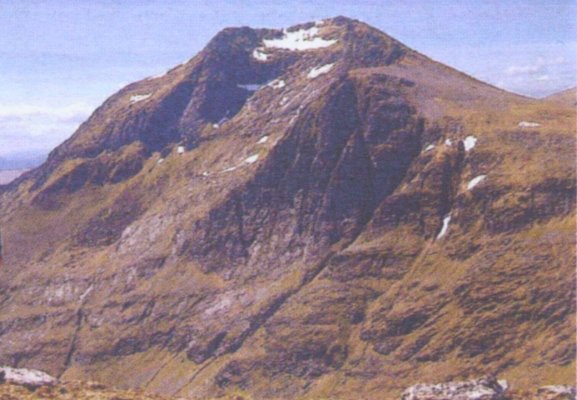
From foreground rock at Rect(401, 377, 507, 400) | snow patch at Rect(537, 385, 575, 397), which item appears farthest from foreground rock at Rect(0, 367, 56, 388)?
snow patch at Rect(537, 385, 575, 397)

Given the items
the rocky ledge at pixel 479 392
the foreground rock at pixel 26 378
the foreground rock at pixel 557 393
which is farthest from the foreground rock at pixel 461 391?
the foreground rock at pixel 26 378

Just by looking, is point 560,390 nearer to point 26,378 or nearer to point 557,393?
point 557,393

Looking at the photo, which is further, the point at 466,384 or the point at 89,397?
the point at 466,384

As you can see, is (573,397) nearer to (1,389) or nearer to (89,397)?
(89,397)

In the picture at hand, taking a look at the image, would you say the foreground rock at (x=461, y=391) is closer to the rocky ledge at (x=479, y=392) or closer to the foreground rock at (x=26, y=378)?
the rocky ledge at (x=479, y=392)

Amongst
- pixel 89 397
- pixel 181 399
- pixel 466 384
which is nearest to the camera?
pixel 89 397

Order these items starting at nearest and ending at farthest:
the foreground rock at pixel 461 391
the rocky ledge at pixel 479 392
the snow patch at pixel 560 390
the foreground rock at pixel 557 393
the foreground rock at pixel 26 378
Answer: the foreground rock at pixel 461 391
the rocky ledge at pixel 479 392
the foreground rock at pixel 557 393
the foreground rock at pixel 26 378
the snow patch at pixel 560 390

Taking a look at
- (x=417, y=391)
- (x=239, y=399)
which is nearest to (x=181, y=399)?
(x=239, y=399)
